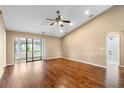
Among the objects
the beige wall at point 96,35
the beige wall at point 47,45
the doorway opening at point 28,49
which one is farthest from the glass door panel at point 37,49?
the beige wall at point 96,35

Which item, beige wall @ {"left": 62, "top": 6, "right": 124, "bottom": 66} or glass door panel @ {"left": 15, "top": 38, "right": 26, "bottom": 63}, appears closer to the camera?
beige wall @ {"left": 62, "top": 6, "right": 124, "bottom": 66}

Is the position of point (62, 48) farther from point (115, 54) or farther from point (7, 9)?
point (7, 9)

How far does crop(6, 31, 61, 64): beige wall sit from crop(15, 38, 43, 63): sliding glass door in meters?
0.59

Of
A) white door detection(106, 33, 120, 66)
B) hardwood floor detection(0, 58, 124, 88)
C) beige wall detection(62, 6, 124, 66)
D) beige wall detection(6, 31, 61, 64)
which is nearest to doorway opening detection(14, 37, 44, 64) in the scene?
beige wall detection(6, 31, 61, 64)

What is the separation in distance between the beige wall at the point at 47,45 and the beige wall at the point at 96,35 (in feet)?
5.77

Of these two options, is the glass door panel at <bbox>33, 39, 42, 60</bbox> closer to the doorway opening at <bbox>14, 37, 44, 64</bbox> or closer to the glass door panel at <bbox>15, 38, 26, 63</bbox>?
the doorway opening at <bbox>14, 37, 44, 64</bbox>

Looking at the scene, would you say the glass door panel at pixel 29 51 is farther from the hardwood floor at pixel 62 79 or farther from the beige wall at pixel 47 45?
the hardwood floor at pixel 62 79

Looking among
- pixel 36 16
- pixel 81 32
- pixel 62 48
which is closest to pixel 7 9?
pixel 36 16

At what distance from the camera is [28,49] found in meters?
8.08

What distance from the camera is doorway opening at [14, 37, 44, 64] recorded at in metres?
7.88

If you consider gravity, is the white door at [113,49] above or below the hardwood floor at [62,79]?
above

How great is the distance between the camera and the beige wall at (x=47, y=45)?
638cm

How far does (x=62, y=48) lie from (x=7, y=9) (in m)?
6.47

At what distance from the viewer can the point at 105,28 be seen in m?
5.68
